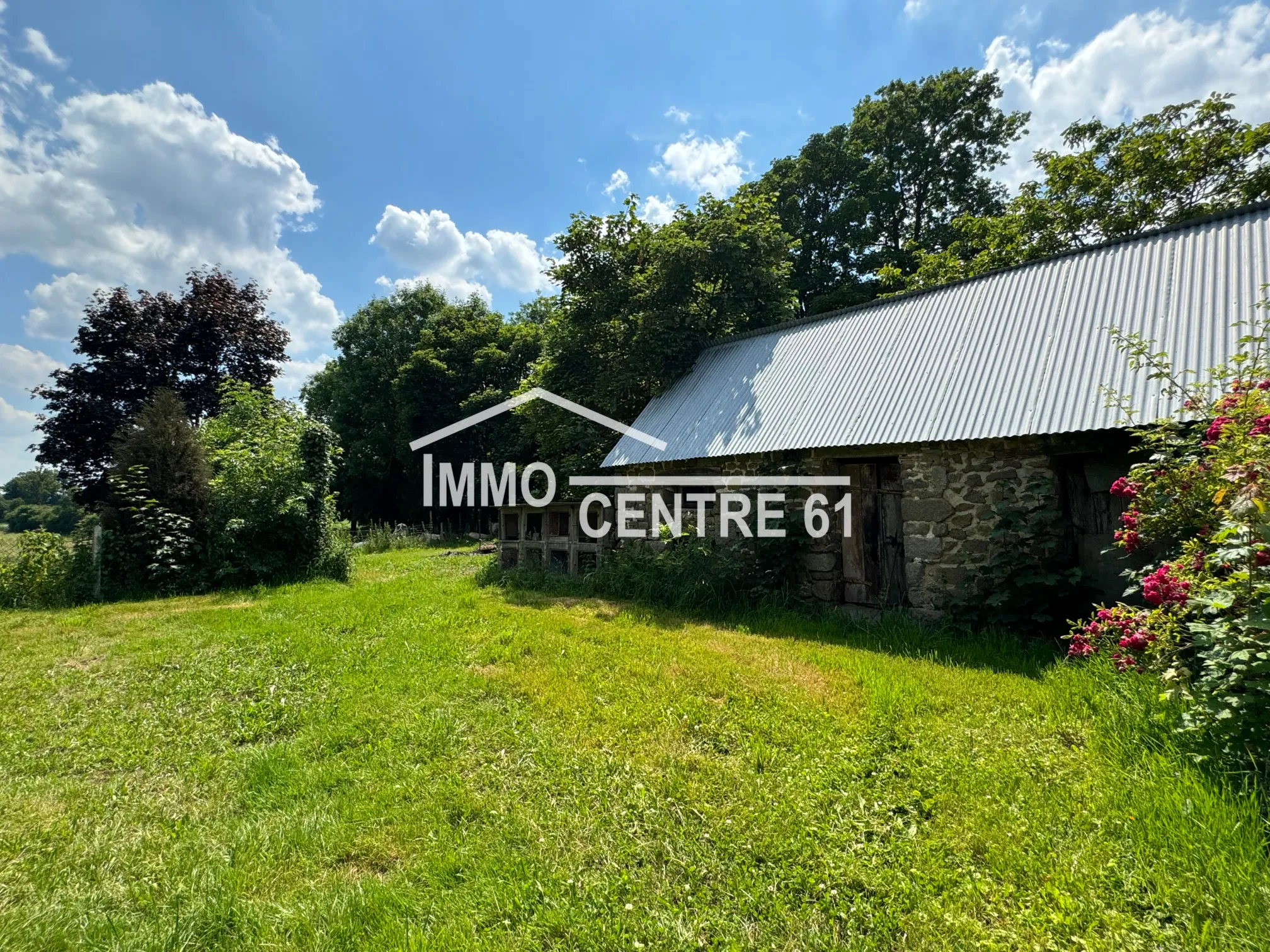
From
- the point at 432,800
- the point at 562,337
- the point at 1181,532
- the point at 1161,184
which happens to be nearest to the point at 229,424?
the point at 562,337

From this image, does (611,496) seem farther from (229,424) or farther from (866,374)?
(229,424)

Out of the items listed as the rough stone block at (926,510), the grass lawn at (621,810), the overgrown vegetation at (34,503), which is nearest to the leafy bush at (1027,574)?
the rough stone block at (926,510)

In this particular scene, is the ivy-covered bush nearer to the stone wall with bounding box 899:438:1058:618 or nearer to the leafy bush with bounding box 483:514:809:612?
the stone wall with bounding box 899:438:1058:618

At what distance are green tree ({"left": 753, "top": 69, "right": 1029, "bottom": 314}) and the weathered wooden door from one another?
13.9 meters

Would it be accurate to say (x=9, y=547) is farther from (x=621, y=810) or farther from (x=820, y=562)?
(x=820, y=562)

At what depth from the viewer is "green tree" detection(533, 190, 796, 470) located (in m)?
11.6

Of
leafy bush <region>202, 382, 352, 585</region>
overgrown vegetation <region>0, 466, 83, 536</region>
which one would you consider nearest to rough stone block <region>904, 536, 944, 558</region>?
leafy bush <region>202, 382, 352, 585</region>

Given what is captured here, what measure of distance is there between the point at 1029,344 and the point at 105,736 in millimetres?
9440

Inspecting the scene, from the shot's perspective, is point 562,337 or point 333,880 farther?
point 562,337

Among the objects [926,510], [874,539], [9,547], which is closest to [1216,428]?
[926,510]

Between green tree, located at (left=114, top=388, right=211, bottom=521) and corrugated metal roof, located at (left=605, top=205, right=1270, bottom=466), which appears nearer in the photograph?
corrugated metal roof, located at (left=605, top=205, right=1270, bottom=466)

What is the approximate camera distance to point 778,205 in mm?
22062

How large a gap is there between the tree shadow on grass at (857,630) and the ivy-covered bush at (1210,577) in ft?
2.40

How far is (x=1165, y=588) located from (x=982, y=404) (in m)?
3.42
